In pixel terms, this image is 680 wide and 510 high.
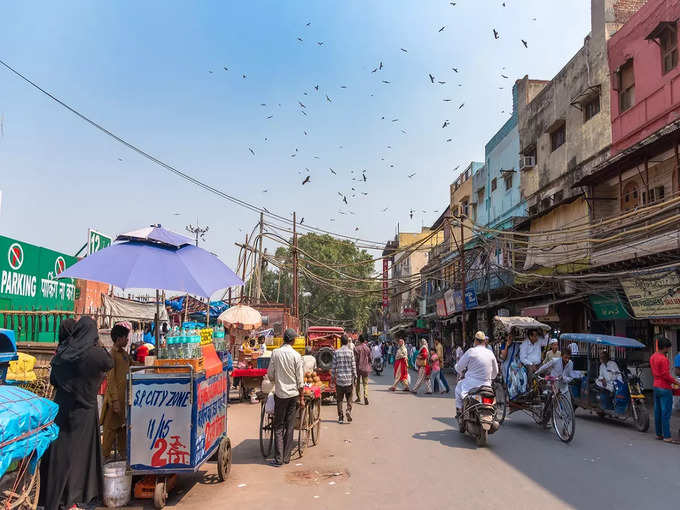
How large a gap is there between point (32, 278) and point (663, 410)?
1319cm

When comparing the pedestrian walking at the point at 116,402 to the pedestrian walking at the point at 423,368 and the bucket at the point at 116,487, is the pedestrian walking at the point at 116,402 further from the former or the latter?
the pedestrian walking at the point at 423,368

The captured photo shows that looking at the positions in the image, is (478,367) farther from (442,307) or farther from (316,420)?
(442,307)

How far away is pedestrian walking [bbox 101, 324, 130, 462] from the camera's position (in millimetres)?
6797

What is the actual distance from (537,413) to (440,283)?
28.8m

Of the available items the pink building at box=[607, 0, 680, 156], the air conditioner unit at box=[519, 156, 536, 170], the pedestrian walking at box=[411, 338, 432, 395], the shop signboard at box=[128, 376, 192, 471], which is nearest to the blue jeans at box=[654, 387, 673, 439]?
the pedestrian walking at box=[411, 338, 432, 395]

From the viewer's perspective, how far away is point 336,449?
8.92 meters

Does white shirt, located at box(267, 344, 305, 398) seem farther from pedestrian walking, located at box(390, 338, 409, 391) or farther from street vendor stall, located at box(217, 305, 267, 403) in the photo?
pedestrian walking, located at box(390, 338, 409, 391)

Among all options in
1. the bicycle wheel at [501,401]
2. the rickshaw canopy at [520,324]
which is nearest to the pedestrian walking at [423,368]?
the rickshaw canopy at [520,324]

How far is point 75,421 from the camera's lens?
17.7 feet

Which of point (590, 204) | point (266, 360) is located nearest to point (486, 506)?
point (266, 360)

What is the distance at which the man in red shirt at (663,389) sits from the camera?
9.72 metres

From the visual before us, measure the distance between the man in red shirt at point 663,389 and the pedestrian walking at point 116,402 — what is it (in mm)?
8549

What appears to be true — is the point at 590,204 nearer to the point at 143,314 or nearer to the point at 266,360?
the point at 266,360

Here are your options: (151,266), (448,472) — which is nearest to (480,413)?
(448,472)
